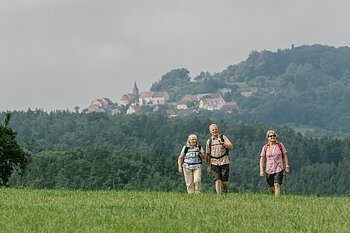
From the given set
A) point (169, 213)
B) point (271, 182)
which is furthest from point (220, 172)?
point (169, 213)

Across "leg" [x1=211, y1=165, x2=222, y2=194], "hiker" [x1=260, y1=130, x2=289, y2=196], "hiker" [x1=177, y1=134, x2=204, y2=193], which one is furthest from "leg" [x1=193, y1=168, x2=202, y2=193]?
"hiker" [x1=260, y1=130, x2=289, y2=196]

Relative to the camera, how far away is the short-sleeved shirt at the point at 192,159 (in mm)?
22344

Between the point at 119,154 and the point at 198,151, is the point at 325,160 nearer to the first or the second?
the point at 119,154

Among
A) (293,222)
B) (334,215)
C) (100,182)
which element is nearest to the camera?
(293,222)

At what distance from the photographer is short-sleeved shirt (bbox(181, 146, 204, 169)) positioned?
22344mm

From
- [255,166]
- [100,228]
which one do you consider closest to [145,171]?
[255,166]

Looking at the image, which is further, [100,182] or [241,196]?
[100,182]

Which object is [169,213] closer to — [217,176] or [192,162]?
[217,176]

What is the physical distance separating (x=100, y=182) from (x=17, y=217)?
348ft

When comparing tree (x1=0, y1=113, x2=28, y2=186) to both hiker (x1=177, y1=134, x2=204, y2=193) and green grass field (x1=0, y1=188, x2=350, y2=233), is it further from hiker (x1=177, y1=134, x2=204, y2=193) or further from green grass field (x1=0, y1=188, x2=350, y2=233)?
green grass field (x1=0, y1=188, x2=350, y2=233)

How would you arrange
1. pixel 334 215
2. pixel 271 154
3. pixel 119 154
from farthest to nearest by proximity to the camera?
1. pixel 119 154
2. pixel 271 154
3. pixel 334 215

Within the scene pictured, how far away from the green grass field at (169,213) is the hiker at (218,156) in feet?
6.12

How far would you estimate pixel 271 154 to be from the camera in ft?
70.7

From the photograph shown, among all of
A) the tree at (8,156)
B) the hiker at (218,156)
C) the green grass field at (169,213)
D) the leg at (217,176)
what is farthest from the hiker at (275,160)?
the tree at (8,156)
